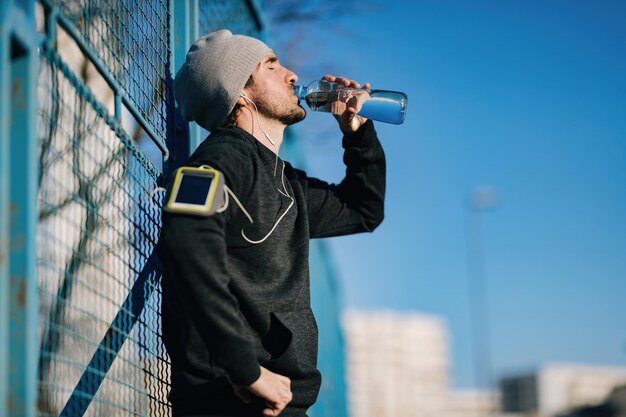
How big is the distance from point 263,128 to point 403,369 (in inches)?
1175

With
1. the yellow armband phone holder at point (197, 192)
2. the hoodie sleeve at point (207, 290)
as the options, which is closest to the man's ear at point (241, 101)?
the yellow armband phone holder at point (197, 192)

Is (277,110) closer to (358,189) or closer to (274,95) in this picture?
(274,95)

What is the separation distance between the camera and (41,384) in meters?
2.24

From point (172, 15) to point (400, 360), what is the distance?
1178 inches

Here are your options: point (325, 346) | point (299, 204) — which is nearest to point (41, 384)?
point (299, 204)

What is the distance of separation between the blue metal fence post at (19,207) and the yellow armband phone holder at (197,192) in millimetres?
589

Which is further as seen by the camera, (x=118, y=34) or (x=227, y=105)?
(x=227, y=105)

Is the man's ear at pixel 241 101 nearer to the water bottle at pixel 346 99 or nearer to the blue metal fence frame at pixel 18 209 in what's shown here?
the water bottle at pixel 346 99

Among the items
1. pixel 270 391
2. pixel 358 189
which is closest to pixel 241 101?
pixel 358 189

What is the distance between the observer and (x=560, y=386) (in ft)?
103

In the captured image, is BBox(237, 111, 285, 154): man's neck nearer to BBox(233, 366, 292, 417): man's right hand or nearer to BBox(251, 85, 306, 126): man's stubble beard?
BBox(251, 85, 306, 126): man's stubble beard

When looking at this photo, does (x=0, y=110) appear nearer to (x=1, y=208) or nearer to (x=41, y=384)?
(x=1, y=208)

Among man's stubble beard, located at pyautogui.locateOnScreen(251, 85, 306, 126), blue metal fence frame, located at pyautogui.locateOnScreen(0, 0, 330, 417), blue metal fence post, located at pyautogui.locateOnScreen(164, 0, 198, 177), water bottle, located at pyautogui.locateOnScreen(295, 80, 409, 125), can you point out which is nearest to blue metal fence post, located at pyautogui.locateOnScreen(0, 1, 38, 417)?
blue metal fence frame, located at pyautogui.locateOnScreen(0, 0, 330, 417)

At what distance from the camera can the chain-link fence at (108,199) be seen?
263 centimetres
